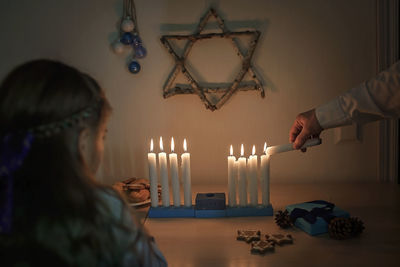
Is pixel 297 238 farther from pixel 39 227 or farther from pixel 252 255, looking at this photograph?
pixel 39 227

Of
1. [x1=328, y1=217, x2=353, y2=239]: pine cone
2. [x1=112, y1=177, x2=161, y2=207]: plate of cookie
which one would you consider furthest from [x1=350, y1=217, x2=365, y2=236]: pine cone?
[x1=112, y1=177, x2=161, y2=207]: plate of cookie

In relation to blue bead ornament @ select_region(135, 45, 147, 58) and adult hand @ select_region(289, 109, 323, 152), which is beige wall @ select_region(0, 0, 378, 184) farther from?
adult hand @ select_region(289, 109, 323, 152)

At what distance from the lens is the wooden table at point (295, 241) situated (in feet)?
2.94

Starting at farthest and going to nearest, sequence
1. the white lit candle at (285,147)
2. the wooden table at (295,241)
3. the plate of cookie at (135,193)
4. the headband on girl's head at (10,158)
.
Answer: the plate of cookie at (135,193) → the white lit candle at (285,147) → the wooden table at (295,241) → the headband on girl's head at (10,158)

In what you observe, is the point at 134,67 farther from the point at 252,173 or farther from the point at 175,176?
the point at 252,173

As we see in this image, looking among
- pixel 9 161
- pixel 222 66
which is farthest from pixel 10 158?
pixel 222 66

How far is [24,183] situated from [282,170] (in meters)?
1.16

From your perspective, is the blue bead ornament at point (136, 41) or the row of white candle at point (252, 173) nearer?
the row of white candle at point (252, 173)

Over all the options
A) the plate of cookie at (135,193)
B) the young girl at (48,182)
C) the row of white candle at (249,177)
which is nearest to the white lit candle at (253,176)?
the row of white candle at (249,177)

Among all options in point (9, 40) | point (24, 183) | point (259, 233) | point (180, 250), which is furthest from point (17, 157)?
point (9, 40)

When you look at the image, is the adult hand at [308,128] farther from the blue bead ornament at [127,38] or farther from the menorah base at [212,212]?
the blue bead ornament at [127,38]

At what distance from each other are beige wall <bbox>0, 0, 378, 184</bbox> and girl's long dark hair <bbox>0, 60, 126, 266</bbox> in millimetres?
880

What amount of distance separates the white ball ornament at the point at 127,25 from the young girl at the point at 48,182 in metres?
0.81

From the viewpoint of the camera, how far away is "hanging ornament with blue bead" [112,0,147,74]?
147 cm
